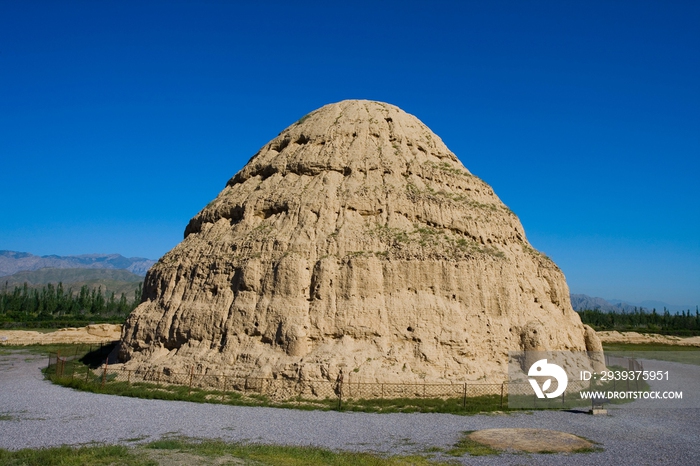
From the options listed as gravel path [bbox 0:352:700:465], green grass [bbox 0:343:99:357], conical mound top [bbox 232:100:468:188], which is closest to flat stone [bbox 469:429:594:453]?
gravel path [bbox 0:352:700:465]

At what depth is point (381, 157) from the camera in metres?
32.5

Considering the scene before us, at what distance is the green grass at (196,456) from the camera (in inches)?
525

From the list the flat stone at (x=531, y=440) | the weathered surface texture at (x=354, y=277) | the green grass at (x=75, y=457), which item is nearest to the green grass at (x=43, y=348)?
the weathered surface texture at (x=354, y=277)

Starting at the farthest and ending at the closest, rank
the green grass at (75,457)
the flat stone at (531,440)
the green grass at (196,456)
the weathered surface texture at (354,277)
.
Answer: the weathered surface texture at (354,277) < the flat stone at (531,440) < the green grass at (196,456) < the green grass at (75,457)

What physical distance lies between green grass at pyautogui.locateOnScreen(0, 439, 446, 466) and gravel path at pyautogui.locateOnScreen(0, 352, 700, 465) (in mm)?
1154

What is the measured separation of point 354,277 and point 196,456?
14.0 metres

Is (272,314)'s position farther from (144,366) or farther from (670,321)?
(670,321)

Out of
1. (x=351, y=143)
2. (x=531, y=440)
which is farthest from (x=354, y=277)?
(x=531, y=440)

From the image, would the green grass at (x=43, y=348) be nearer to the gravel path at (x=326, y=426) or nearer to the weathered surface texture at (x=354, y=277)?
the weathered surface texture at (x=354, y=277)

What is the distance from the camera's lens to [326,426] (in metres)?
19.1

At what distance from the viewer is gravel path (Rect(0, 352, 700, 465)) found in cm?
1619

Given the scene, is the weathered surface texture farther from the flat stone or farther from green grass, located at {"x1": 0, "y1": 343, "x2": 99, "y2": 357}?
green grass, located at {"x1": 0, "y1": 343, "x2": 99, "y2": 357}

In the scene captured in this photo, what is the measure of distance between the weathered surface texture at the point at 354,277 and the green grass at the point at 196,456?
29.2ft

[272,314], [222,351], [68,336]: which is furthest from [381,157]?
[68,336]
